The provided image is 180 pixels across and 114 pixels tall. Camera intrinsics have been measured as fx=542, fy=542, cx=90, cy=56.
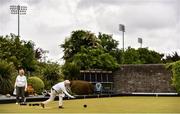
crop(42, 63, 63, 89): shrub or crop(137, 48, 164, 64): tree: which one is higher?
crop(137, 48, 164, 64): tree

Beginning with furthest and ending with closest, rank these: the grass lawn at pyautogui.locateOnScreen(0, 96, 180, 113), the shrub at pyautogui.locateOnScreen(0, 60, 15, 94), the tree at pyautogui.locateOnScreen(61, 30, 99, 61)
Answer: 1. the tree at pyautogui.locateOnScreen(61, 30, 99, 61)
2. the shrub at pyautogui.locateOnScreen(0, 60, 15, 94)
3. the grass lawn at pyautogui.locateOnScreen(0, 96, 180, 113)

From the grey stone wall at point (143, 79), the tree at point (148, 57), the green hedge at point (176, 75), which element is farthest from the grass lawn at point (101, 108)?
the tree at point (148, 57)

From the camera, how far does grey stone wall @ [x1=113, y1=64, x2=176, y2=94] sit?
95.8 feet

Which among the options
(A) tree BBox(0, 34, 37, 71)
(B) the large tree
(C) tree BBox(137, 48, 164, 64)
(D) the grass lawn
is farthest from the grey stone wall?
A: (C) tree BBox(137, 48, 164, 64)

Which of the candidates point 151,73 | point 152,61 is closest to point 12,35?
point 151,73

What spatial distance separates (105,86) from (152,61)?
25.5m

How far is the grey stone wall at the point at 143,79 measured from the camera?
1150 inches

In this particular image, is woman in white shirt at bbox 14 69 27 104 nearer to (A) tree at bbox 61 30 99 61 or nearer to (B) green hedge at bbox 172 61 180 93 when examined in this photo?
(B) green hedge at bbox 172 61 180 93

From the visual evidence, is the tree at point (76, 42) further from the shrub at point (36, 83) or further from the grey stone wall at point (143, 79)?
the shrub at point (36, 83)

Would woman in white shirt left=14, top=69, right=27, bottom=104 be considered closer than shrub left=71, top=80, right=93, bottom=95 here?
Yes

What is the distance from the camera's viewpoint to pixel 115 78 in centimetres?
3058

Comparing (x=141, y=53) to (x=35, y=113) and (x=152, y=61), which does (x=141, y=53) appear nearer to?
(x=152, y=61)

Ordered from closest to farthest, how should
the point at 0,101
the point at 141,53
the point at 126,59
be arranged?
the point at 0,101 < the point at 126,59 < the point at 141,53

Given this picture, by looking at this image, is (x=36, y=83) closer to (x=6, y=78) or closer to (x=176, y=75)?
(x=6, y=78)
